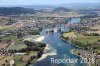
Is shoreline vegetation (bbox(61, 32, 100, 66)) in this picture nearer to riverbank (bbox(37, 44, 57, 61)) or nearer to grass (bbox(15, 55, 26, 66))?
riverbank (bbox(37, 44, 57, 61))

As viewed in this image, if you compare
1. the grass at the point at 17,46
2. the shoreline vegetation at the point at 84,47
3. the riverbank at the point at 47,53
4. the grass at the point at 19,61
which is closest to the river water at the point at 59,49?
the riverbank at the point at 47,53

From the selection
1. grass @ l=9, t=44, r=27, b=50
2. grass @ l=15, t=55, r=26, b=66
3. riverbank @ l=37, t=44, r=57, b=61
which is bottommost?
grass @ l=9, t=44, r=27, b=50

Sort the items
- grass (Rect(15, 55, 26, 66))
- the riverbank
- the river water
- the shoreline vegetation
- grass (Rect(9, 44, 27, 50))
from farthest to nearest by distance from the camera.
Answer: grass (Rect(9, 44, 27, 50))
the riverbank
the shoreline vegetation
the river water
grass (Rect(15, 55, 26, 66))

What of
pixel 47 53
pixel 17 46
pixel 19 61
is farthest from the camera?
pixel 17 46

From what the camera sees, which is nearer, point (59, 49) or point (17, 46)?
point (59, 49)

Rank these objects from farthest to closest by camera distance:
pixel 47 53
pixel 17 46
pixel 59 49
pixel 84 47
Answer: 1. pixel 17 46
2. pixel 84 47
3. pixel 59 49
4. pixel 47 53

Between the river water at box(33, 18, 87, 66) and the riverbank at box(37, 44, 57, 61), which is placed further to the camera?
the riverbank at box(37, 44, 57, 61)

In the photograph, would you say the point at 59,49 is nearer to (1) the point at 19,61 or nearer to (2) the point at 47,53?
(2) the point at 47,53

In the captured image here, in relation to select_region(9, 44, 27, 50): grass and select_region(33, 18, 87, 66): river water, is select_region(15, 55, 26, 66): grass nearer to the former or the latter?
select_region(33, 18, 87, 66): river water

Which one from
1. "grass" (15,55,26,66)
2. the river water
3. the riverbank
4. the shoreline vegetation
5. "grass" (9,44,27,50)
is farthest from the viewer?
"grass" (9,44,27,50)

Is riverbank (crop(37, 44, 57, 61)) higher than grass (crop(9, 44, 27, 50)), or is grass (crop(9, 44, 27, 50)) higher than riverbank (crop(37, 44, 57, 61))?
riverbank (crop(37, 44, 57, 61))

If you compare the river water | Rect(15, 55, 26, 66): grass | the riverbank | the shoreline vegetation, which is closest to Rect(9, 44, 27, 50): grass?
the riverbank

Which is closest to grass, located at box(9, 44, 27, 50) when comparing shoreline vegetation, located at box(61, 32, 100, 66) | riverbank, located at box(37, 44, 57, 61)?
riverbank, located at box(37, 44, 57, 61)

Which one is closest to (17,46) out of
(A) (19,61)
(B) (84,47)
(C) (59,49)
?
(C) (59,49)
